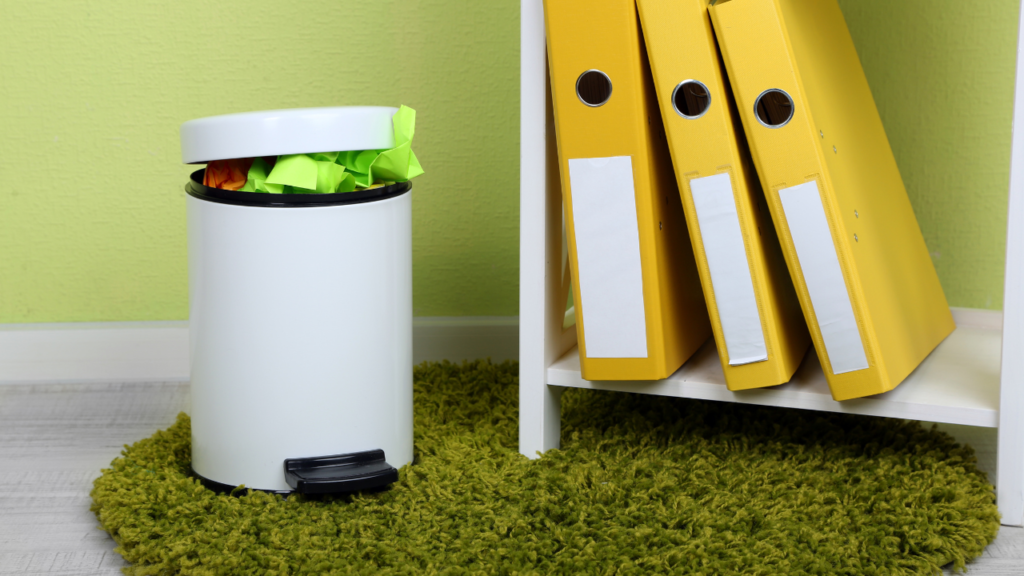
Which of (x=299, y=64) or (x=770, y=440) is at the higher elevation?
(x=299, y=64)

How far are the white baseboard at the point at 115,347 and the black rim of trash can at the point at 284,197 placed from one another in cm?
46

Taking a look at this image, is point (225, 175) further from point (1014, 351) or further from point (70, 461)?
point (1014, 351)

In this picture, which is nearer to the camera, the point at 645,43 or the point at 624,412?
the point at 645,43

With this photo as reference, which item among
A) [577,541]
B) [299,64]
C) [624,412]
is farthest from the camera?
[299,64]

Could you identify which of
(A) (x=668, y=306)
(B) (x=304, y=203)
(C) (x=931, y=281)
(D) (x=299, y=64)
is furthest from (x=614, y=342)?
(D) (x=299, y=64)

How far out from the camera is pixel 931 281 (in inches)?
38.8

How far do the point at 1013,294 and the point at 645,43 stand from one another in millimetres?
358

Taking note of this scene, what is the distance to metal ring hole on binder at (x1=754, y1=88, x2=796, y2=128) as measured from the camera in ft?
2.32

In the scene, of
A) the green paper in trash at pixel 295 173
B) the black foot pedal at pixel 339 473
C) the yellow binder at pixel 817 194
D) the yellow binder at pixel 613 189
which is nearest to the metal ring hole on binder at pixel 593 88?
the yellow binder at pixel 613 189

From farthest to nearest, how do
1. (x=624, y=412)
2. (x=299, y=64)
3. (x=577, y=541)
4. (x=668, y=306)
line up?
(x=299, y=64) → (x=624, y=412) → (x=668, y=306) → (x=577, y=541)

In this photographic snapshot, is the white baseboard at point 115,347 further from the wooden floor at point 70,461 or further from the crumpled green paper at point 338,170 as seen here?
the crumpled green paper at point 338,170

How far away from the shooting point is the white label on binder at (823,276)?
70cm

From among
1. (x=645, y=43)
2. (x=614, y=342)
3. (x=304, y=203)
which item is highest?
(x=645, y=43)

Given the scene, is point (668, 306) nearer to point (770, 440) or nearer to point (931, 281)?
point (770, 440)
